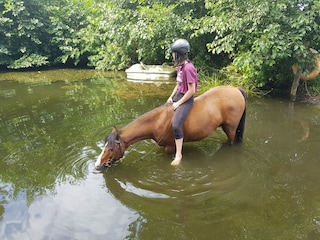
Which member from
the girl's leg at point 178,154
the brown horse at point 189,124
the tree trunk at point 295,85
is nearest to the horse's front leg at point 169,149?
the brown horse at point 189,124

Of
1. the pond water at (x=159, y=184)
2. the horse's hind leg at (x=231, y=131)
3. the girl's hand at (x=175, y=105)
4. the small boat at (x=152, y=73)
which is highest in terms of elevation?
the girl's hand at (x=175, y=105)

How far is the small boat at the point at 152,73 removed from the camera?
452 inches

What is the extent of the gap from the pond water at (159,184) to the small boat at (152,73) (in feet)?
16.3

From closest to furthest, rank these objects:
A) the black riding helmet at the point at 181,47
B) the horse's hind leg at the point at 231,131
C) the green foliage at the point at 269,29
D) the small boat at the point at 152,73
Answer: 1. the black riding helmet at the point at 181,47
2. the horse's hind leg at the point at 231,131
3. the green foliage at the point at 269,29
4. the small boat at the point at 152,73

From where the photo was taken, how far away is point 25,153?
16.6 ft

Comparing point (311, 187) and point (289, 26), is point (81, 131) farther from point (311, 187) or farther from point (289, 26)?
point (289, 26)

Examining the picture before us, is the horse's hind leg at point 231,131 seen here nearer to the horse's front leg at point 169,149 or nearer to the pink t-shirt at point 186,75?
the horse's front leg at point 169,149

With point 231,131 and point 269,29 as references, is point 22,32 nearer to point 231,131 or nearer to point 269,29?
point 269,29

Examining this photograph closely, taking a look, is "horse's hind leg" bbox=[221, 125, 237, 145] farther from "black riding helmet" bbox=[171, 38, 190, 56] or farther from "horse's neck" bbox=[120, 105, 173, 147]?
"black riding helmet" bbox=[171, 38, 190, 56]

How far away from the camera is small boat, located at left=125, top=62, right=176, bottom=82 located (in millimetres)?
11477

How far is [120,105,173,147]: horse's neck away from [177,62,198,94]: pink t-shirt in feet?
1.53

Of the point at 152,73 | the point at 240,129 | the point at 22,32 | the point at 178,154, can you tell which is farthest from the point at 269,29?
the point at 22,32

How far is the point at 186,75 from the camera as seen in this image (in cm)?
414

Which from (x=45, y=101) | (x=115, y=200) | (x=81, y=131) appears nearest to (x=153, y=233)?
(x=115, y=200)
